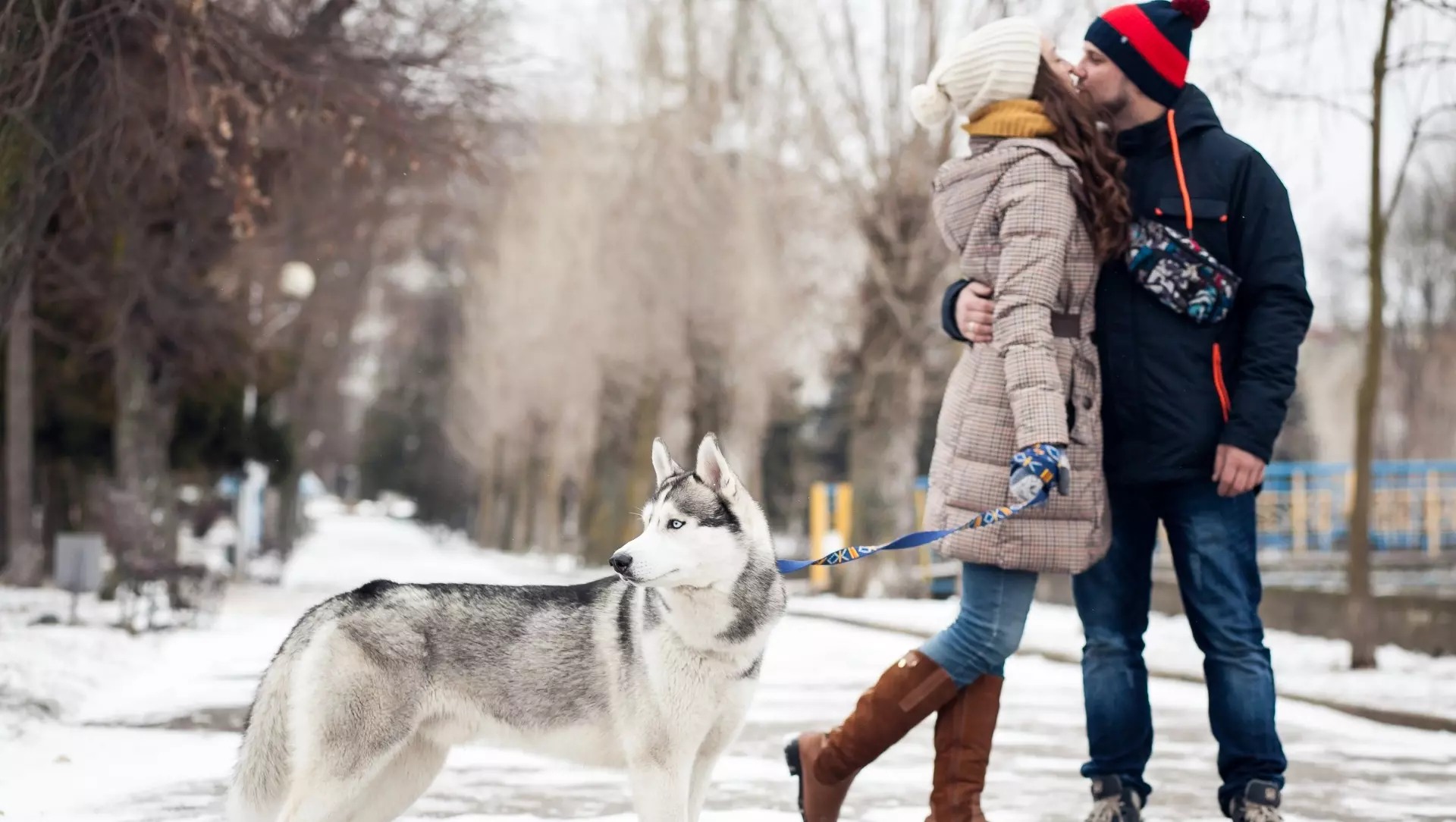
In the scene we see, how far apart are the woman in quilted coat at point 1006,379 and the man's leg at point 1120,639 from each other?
163 millimetres

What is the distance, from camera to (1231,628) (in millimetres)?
4996

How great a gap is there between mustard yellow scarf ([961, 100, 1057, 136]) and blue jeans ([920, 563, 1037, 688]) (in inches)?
53.2

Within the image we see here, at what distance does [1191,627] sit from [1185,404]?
0.71 m

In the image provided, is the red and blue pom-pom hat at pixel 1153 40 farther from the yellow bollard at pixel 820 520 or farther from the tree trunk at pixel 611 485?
the tree trunk at pixel 611 485

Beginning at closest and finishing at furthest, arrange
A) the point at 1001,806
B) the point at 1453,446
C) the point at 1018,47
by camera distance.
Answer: the point at 1018,47 → the point at 1001,806 → the point at 1453,446

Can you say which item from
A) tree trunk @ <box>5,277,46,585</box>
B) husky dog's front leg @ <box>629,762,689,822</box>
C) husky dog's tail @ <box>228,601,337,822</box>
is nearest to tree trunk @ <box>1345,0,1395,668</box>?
husky dog's front leg @ <box>629,762,689,822</box>

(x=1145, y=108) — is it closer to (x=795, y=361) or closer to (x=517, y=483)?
(x=795, y=361)

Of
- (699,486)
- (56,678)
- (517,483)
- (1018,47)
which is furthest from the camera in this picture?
(517,483)

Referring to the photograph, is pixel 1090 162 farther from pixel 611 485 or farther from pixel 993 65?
pixel 611 485

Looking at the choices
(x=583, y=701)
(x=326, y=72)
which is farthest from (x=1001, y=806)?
(x=326, y=72)

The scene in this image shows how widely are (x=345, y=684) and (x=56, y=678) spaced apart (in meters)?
7.39

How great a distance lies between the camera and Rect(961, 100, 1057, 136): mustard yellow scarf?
497cm

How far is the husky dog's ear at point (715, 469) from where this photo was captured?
449 centimetres

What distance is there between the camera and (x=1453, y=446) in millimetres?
52719
